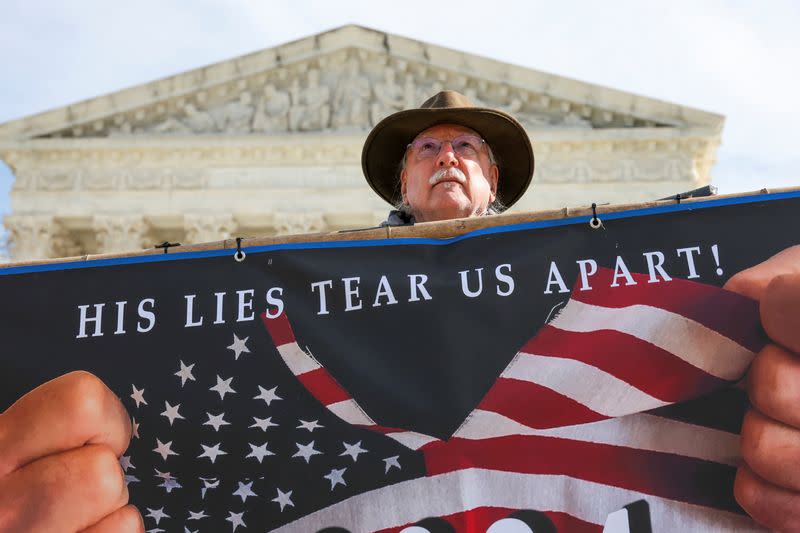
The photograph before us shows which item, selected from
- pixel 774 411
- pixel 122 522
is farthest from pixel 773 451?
pixel 122 522

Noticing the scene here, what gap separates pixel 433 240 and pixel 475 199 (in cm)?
67

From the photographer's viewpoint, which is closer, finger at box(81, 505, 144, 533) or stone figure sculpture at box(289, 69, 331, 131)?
finger at box(81, 505, 144, 533)

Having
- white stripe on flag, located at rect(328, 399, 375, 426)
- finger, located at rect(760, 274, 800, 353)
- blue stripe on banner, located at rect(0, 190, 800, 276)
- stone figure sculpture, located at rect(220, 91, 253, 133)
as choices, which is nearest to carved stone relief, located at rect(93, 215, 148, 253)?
stone figure sculpture, located at rect(220, 91, 253, 133)

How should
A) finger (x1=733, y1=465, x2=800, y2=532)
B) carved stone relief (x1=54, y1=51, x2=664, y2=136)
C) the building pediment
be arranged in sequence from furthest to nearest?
carved stone relief (x1=54, y1=51, x2=664, y2=136)
the building pediment
finger (x1=733, y1=465, x2=800, y2=532)

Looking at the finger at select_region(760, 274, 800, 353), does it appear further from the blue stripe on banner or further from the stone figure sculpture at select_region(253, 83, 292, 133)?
the stone figure sculpture at select_region(253, 83, 292, 133)

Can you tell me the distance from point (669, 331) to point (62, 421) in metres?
1.63

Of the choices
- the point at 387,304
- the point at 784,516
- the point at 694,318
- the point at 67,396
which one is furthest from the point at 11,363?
the point at 784,516

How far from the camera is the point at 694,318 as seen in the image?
8.66 feet

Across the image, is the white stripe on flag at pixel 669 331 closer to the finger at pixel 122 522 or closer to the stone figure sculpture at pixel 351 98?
the finger at pixel 122 522

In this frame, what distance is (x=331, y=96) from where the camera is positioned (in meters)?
24.4

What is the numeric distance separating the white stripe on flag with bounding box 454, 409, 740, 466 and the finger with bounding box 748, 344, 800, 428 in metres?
0.12

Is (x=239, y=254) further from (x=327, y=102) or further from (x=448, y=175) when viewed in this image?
(x=327, y=102)

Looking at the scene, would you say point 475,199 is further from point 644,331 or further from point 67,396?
point 67,396

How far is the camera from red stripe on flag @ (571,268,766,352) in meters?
2.61
